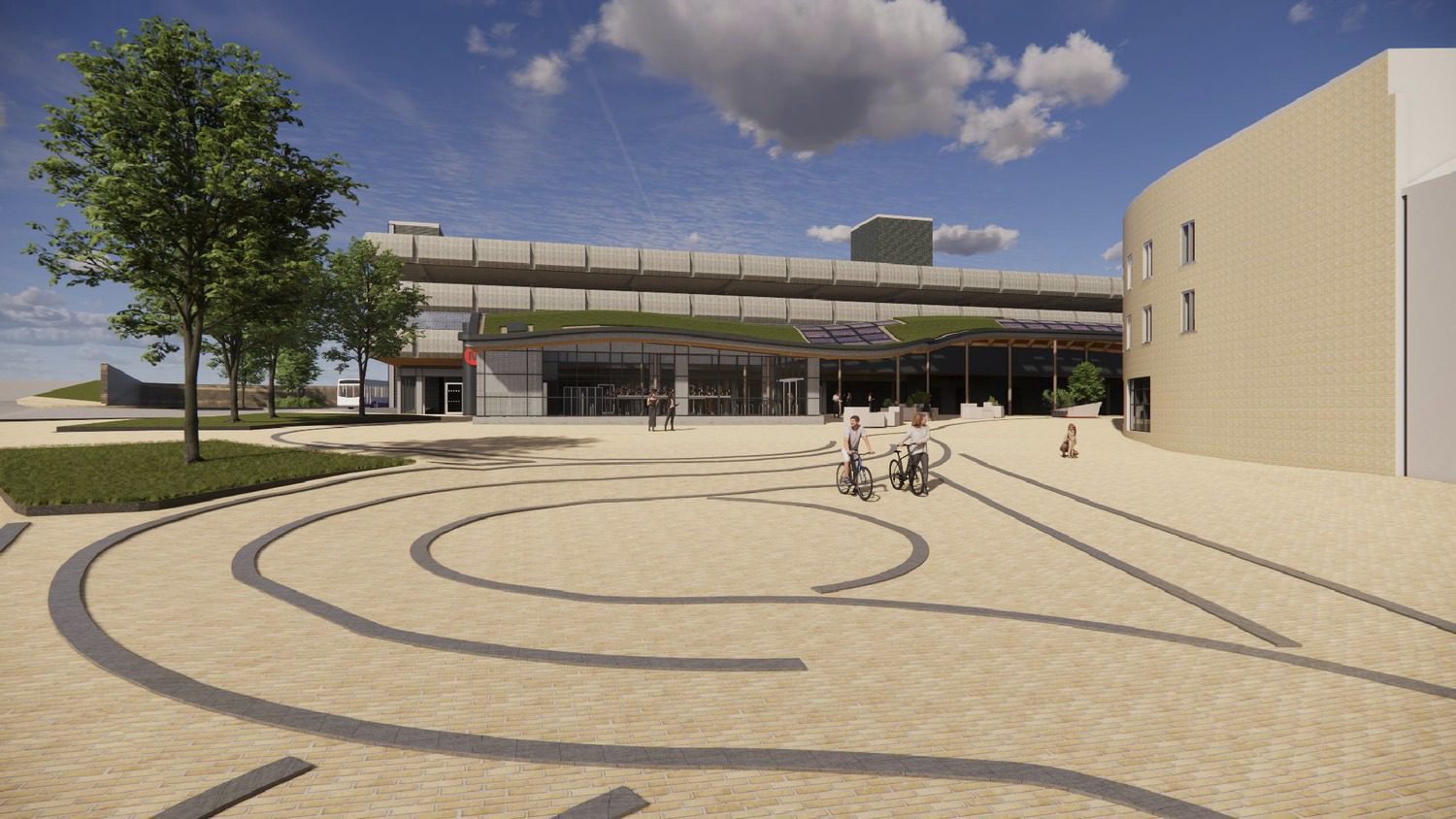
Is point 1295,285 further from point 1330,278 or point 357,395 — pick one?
point 357,395

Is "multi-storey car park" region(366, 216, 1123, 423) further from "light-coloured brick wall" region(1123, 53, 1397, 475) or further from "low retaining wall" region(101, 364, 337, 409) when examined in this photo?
"low retaining wall" region(101, 364, 337, 409)

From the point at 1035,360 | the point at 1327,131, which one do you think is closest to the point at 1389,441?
the point at 1327,131

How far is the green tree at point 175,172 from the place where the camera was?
55.2 ft

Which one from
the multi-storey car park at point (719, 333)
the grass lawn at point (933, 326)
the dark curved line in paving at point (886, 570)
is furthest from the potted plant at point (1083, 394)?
the dark curved line in paving at point (886, 570)

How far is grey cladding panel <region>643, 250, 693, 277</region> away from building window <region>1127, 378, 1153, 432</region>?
47350 mm

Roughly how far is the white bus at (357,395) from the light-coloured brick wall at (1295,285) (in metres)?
73.8

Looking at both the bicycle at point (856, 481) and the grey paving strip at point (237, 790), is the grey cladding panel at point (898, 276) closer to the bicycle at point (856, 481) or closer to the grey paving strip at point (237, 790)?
the bicycle at point (856, 481)

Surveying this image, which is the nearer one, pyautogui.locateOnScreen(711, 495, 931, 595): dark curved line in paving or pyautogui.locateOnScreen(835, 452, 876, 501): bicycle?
pyautogui.locateOnScreen(711, 495, 931, 595): dark curved line in paving

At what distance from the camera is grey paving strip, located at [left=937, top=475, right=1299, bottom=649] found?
6.71 m

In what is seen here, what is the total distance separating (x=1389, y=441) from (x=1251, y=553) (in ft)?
41.0

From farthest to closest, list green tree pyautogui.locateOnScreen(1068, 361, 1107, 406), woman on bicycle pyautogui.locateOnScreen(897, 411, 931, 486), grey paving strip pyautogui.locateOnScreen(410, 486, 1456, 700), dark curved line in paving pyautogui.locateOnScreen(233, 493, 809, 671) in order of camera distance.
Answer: green tree pyautogui.locateOnScreen(1068, 361, 1107, 406)
woman on bicycle pyautogui.locateOnScreen(897, 411, 931, 486)
grey paving strip pyautogui.locateOnScreen(410, 486, 1456, 700)
dark curved line in paving pyautogui.locateOnScreen(233, 493, 809, 671)

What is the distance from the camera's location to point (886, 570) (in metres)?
8.95

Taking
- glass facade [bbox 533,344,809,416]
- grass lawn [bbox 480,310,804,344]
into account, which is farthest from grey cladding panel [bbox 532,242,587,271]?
glass facade [bbox 533,344,809,416]

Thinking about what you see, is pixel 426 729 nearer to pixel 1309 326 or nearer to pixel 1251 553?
pixel 1251 553
